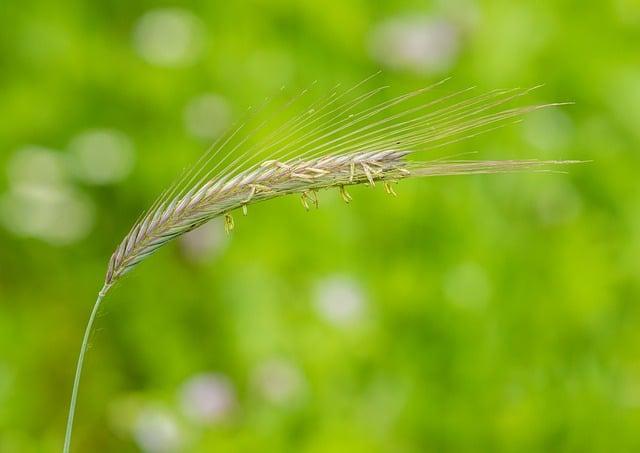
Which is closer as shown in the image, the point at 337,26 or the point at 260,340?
the point at 260,340

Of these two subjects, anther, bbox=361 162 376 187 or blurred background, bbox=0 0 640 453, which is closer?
anther, bbox=361 162 376 187

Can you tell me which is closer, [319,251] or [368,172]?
[368,172]

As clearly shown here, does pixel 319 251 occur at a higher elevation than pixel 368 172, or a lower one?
higher

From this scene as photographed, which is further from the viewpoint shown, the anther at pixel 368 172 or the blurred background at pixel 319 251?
the blurred background at pixel 319 251

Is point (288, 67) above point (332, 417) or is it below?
above

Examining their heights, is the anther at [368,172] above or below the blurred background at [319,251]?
below

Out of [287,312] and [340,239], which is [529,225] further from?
[287,312]

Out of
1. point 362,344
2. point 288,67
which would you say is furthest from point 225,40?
point 362,344

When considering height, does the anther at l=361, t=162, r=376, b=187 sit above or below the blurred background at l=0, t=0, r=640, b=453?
below
